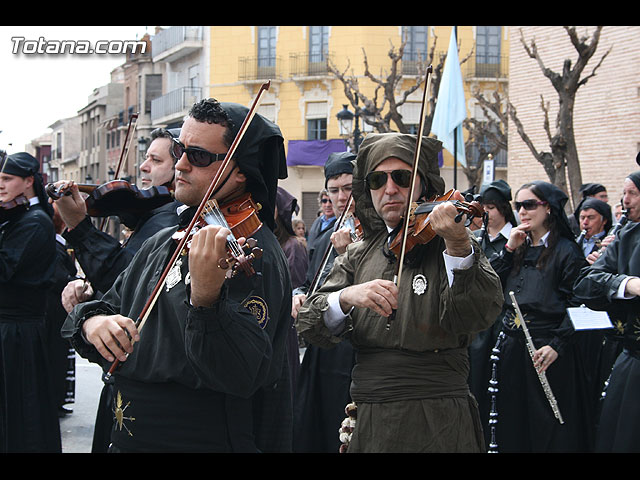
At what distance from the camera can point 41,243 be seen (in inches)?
243

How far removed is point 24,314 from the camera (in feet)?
20.9

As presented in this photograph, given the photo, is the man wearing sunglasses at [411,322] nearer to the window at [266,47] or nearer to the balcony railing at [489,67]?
the balcony railing at [489,67]

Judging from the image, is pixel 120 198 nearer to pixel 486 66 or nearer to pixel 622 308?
pixel 622 308

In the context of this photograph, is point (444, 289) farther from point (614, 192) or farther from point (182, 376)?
point (614, 192)

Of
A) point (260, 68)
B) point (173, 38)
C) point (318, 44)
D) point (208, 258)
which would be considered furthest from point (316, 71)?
point (208, 258)

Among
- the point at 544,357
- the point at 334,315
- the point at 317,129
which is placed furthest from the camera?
the point at 317,129

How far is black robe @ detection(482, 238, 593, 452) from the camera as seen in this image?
6.61 m

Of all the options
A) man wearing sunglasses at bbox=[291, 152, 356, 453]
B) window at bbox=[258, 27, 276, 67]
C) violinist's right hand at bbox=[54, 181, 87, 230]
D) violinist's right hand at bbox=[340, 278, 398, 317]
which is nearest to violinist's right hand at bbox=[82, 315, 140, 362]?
violinist's right hand at bbox=[340, 278, 398, 317]

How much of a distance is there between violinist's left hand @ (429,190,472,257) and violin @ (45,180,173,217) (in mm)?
2140

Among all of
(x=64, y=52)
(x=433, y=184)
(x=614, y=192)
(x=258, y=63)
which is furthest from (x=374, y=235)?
(x=258, y=63)

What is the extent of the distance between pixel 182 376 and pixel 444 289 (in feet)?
4.38

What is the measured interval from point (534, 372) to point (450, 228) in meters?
3.67

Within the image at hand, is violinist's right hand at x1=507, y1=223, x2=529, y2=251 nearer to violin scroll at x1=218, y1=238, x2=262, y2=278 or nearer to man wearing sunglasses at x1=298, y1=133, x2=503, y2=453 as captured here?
man wearing sunglasses at x1=298, y1=133, x2=503, y2=453

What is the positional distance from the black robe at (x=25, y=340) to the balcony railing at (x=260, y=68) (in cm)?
3547
